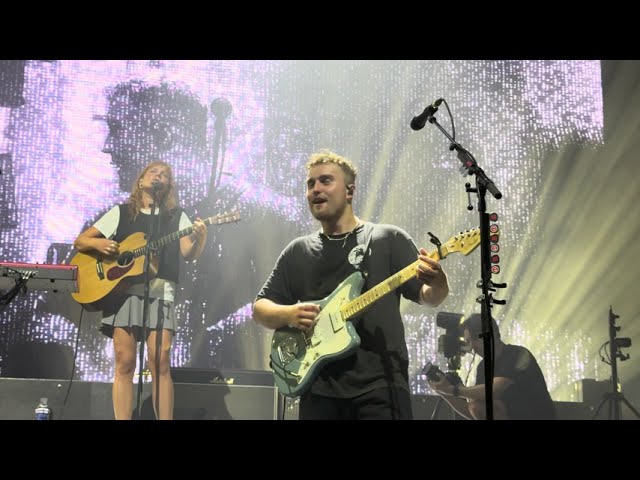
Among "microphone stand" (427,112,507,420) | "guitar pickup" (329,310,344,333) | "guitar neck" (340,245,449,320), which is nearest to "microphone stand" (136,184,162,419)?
"guitar pickup" (329,310,344,333)

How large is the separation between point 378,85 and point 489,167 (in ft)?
4.01

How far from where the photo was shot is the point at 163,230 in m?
5.97

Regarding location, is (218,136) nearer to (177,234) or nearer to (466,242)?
(177,234)

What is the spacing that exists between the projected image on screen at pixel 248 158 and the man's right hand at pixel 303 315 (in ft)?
6.58

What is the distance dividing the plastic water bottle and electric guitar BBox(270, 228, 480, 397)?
2.16 m

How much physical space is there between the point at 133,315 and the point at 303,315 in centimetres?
209

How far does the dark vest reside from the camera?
19.5 feet

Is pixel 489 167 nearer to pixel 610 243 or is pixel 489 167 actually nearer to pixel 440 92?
pixel 440 92

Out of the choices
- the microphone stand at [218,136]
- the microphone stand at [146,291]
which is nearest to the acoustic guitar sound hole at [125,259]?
the microphone stand at [146,291]

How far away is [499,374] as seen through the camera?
595 cm

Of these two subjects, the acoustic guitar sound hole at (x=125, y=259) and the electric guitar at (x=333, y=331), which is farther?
the acoustic guitar sound hole at (x=125, y=259)

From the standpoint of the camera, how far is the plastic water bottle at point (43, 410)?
548 centimetres

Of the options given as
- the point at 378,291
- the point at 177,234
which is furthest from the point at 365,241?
the point at 177,234

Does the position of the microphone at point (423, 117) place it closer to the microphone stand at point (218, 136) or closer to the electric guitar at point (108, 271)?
the electric guitar at point (108, 271)
